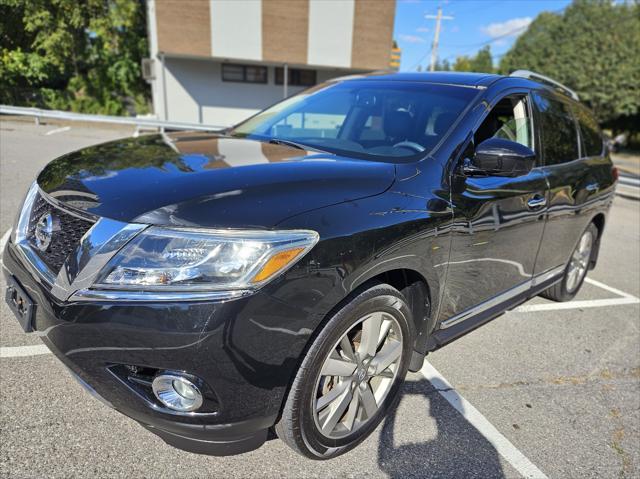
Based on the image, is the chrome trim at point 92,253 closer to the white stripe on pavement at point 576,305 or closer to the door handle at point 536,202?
the door handle at point 536,202

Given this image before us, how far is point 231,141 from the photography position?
9.96ft

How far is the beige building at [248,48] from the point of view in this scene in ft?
65.9

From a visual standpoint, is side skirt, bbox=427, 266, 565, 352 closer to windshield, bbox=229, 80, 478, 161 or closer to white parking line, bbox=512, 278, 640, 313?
white parking line, bbox=512, 278, 640, 313

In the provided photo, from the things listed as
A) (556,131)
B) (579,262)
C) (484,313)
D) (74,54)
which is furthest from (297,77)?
(484,313)

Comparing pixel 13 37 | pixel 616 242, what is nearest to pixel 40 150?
pixel 616 242

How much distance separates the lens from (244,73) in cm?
2267

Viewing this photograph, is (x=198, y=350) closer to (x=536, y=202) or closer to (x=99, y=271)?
(x=99, y=271)

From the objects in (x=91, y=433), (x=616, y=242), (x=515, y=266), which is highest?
(x=515, y=266)

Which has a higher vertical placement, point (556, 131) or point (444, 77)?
point (444, 77)

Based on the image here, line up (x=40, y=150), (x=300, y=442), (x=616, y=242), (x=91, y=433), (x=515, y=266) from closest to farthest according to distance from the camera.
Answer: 1. (x=300, y=442)
2. (x=91, y=433)
3. (x=515, y=266)
4. (x=616, y=242)
5. (x=40, y=150)

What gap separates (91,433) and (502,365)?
262 centimetres

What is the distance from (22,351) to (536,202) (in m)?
3.40

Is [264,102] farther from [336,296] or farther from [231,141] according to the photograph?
[336,296]

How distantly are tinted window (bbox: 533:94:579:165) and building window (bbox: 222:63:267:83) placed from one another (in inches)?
812
